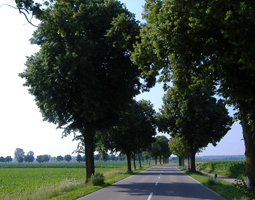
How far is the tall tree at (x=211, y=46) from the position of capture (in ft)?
25.0

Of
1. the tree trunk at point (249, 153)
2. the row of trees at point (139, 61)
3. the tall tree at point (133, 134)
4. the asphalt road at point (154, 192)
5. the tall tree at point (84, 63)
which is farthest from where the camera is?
the tall tree at point (133, 134)

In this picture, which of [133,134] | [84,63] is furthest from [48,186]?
[133,134]

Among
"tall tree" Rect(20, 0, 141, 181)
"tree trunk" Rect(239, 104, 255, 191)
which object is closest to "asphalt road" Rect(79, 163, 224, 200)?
"tree trunk" Rect(239, 104, 255, 191)

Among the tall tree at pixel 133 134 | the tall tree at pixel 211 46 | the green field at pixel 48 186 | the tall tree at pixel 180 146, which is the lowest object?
the green field at pixel 48 186

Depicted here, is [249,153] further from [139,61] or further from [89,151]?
[89,151]

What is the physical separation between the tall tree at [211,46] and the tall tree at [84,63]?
5.30 m

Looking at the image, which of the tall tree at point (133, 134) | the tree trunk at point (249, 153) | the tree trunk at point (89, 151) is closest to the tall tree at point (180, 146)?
the tall tree at point (133, 134)

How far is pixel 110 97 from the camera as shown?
1883cm

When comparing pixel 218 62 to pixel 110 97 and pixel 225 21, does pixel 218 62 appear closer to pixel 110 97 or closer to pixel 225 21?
pixel 225 21

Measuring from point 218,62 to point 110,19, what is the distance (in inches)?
428

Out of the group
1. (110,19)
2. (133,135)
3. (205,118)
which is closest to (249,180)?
(110,19)

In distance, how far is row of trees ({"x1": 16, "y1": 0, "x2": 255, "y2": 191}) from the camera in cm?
848

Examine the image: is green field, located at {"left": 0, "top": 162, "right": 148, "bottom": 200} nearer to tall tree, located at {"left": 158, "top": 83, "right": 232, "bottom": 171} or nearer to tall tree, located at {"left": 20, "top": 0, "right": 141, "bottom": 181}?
tall tree, located at {"left": 20, "top": 0, "right": 141, "bottom": 181}

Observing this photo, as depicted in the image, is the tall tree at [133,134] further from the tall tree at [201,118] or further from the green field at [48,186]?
the tall tree at [201,118]
